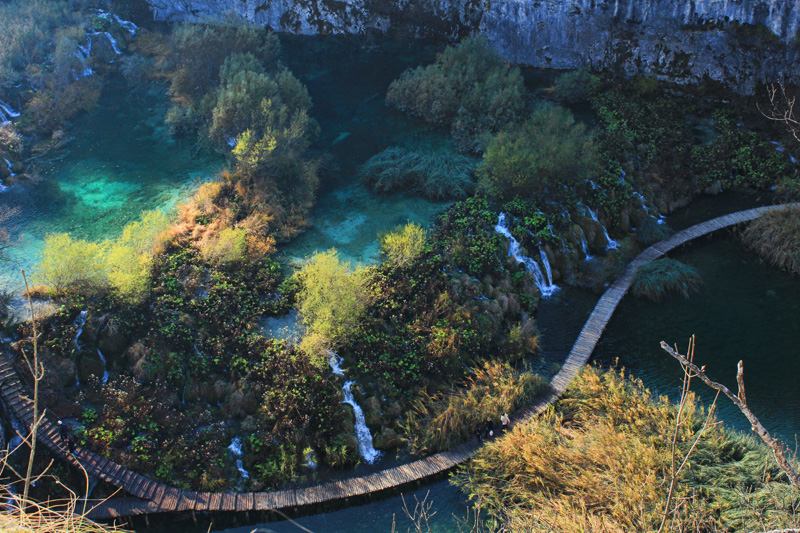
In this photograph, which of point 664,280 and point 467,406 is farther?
point 664,280

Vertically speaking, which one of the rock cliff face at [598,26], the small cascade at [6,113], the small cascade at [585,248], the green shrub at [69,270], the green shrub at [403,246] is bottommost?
the small cascade at [585,248]

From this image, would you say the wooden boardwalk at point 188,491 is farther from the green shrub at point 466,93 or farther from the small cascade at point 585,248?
the green shrub at point 466,93

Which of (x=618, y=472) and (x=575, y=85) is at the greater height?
(x=575, y=85)

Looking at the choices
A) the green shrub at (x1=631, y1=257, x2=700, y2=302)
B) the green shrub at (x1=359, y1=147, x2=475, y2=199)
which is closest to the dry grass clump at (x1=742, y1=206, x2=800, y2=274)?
the green shrub at (x1=631, y1=257, x2=700, y2=302)

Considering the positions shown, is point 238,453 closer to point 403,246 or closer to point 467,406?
point 467,406

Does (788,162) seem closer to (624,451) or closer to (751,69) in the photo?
(751,69)

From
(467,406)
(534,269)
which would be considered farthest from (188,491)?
(534,269)

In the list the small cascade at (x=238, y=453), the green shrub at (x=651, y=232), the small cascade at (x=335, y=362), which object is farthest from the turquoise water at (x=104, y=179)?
the green shrub at (x=651, y=232)
